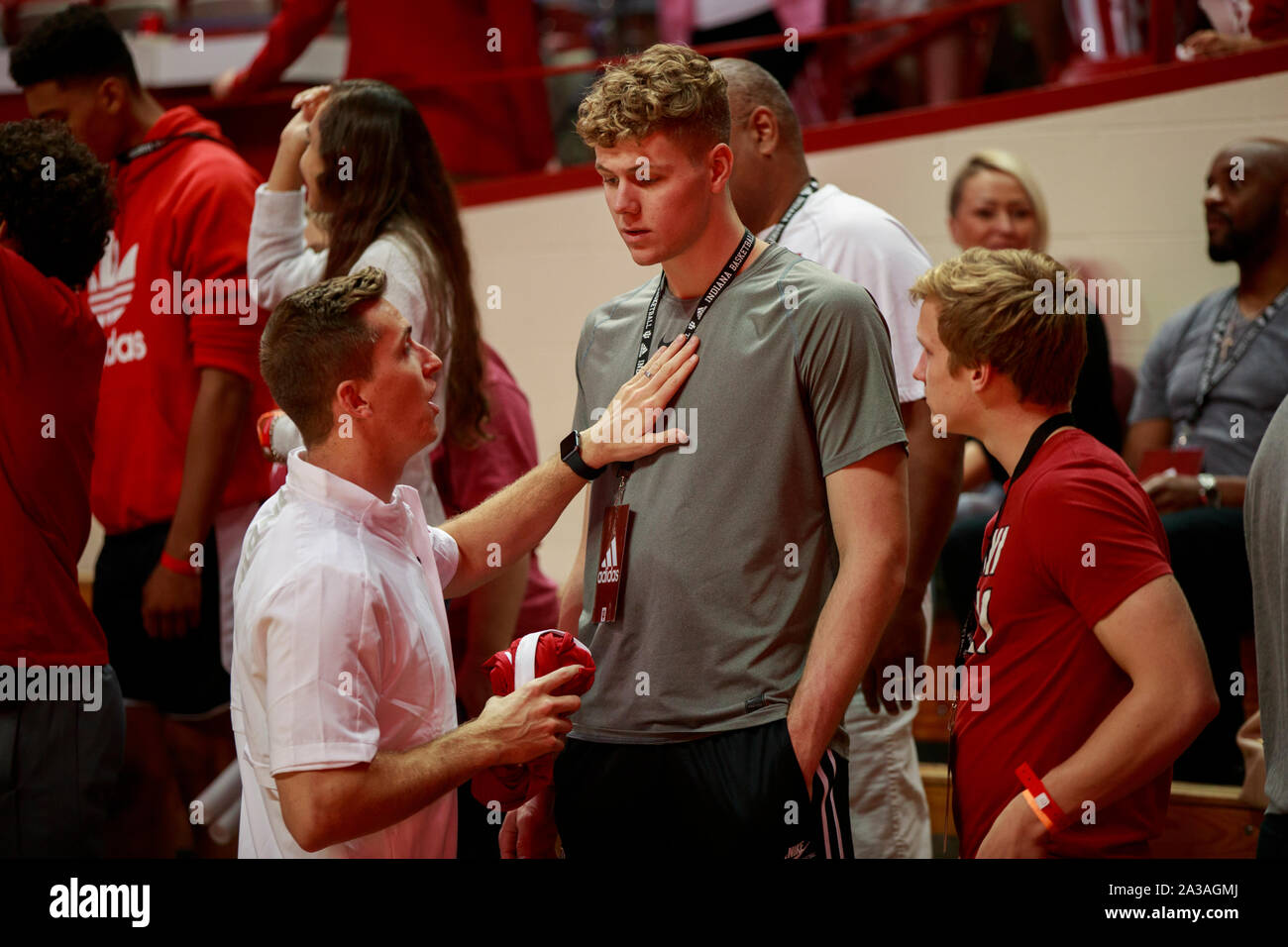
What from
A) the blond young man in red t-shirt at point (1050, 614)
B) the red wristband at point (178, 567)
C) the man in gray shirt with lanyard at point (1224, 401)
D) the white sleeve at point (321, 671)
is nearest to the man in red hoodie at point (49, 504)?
the red wristband at point (178, 567)

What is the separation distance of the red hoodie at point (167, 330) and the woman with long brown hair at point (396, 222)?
0.31m

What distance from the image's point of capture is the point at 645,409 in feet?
6.20

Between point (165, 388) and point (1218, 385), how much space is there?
2625mm

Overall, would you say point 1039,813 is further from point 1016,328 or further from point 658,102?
point 658,102

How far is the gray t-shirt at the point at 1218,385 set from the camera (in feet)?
11.2

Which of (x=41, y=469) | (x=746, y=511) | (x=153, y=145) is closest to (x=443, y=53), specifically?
(x=153, y=145)

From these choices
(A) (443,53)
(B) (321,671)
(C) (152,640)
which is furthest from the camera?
(A) (443,53)

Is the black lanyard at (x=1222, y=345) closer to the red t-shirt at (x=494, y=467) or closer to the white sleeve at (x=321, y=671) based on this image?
the red t-shirt at (x=494, y=467)

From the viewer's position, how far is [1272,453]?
75.0 inches

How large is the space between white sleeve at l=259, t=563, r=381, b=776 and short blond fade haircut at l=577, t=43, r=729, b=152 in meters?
0.71

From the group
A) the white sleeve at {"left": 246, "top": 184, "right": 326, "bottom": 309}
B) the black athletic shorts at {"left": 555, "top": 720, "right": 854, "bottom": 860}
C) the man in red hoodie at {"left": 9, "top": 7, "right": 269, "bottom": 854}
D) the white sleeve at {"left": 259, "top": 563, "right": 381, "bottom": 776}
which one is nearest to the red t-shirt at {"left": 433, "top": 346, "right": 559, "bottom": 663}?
the white sleeve at {"left": 246, "top": 184, "right": 326, "bottom": 309}

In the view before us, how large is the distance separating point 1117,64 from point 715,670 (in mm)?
3149

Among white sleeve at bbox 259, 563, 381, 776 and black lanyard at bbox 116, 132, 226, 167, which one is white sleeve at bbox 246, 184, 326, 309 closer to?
black lanyard at bbox 116, 132, 226, 167
